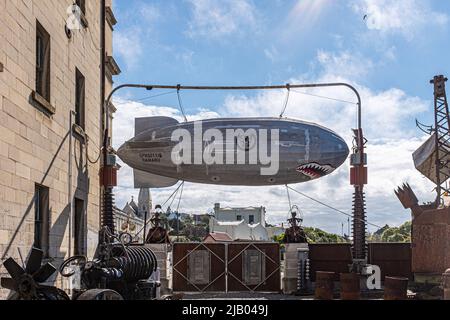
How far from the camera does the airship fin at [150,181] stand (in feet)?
69.8

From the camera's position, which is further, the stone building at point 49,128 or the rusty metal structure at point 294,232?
the rusty metal structure at point 294,232

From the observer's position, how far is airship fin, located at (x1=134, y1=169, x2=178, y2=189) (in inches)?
838

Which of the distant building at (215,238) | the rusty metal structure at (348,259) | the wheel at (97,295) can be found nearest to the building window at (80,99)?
the wheel at (97,295)

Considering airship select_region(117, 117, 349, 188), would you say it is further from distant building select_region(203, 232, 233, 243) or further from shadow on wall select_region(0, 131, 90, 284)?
distant building select_region(203, 232, 233, 243)

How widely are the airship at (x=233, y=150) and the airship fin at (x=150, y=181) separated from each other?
0.16ft

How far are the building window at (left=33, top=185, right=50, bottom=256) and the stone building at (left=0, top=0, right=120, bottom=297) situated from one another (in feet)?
0.08

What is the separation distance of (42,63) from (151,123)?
25.7 feet

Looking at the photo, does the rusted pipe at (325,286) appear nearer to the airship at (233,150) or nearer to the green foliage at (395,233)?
the airship at (233,150)

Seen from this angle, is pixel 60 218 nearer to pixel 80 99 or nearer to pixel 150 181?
pixel 80 99

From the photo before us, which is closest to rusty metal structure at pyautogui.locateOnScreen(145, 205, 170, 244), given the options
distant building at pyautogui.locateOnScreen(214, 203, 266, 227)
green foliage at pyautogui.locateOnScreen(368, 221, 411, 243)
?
green foliage at pyautogui.locateOnScreen(368, 221, 411, 243)

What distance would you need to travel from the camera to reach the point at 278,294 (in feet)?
68.4

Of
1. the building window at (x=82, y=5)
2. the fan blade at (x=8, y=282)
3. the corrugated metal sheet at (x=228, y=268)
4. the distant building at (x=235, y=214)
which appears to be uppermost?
the building window at (x=82, y=5)

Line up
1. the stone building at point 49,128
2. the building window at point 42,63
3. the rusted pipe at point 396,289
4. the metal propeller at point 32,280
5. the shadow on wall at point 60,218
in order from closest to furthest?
1. the metal propeller at point 32,280
2. the stone building at point 49,128
3. the shadow on wall at point 60,218
4. the rusted pipe at point 396,289
5. the building window at point 42,63
